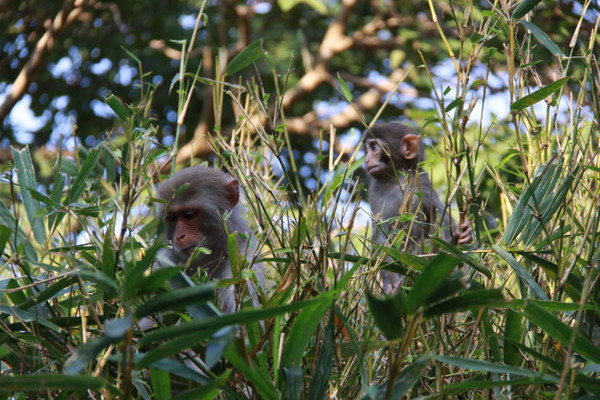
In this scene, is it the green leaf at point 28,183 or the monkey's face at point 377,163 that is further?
the monkey's face at point 377,163

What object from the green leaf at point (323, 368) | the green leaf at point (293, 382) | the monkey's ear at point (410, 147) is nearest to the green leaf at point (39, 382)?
the green leaf at point (293, 382)

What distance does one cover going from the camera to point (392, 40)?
Result: 872cm

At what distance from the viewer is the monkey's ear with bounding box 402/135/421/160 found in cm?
542

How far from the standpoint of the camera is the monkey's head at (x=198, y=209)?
3725 mm

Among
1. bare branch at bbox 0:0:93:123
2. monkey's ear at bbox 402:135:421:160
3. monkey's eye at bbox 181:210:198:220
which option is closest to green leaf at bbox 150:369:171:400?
monkey's eye at bbox 181:210:198:220

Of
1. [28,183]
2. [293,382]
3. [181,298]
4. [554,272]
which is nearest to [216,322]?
[181,298]

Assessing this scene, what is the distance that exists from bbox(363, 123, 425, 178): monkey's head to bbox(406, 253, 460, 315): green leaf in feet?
12.5

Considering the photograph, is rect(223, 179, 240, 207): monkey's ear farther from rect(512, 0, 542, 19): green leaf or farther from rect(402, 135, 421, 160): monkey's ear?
rect(512, 0, 542, 19): green leaf

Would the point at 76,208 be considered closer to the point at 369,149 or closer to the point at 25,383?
the point at 25,383

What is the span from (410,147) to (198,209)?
211 centimetres

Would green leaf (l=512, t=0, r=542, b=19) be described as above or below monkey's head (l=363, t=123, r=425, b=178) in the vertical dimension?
above

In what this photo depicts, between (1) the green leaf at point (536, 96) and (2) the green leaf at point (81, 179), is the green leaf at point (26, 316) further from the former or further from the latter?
(1) the green leaf at point (536, 96)

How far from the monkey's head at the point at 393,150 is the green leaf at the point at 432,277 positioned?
12.5 feet

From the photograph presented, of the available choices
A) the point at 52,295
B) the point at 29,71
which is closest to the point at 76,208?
the point at 52,295
